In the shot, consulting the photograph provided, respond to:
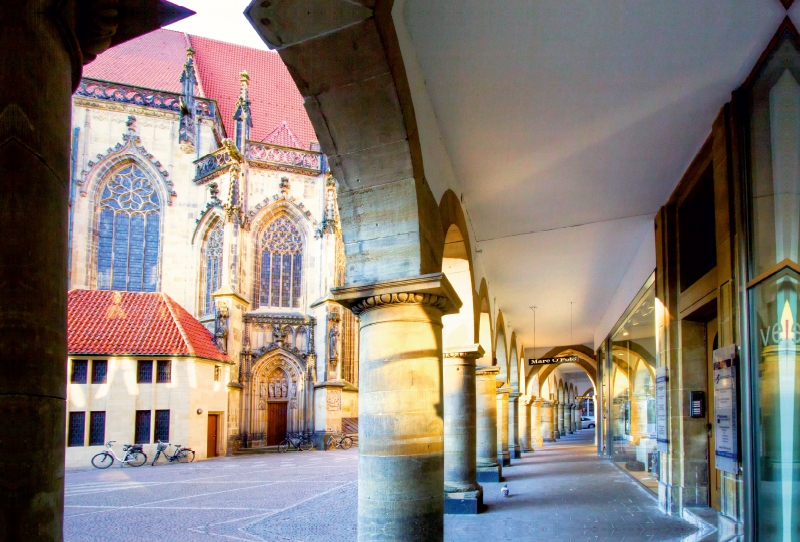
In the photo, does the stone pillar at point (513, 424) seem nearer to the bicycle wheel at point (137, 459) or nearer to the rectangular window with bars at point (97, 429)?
the bicycle wheel at point (137, 459)

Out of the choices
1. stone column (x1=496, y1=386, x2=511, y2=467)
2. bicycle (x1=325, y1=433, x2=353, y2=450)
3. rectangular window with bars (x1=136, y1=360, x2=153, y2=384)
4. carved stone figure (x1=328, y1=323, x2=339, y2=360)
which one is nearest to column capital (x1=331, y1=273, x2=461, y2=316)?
stone column (x1=496, y1=386, x2=511, y2=467)

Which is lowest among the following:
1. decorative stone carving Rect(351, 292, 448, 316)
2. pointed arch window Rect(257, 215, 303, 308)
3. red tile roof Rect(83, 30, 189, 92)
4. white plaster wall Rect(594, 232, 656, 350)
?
decorative stone carving Rect(351, 292, 448, 316)

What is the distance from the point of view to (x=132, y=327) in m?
25.3

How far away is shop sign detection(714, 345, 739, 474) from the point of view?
6.32 metres

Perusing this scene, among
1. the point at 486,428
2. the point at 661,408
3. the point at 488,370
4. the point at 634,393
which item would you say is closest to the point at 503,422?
the point at 634,393

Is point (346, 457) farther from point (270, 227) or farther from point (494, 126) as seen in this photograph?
point (494, 126)

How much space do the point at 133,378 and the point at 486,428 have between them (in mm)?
13860

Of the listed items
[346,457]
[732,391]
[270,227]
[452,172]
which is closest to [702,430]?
[732,391]

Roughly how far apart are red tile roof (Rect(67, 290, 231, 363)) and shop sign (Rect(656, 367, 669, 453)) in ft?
59.4

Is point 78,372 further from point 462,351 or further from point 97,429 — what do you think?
point 462,351

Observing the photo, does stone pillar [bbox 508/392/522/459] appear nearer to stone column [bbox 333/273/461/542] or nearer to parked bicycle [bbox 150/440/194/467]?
parked bicycle [bbox 150/440/194/467]

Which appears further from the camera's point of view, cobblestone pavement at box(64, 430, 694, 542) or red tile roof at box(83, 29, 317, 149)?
red tile roof at box(83, 29, 317, 149)

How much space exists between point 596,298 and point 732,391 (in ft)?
46.2

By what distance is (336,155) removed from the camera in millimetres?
5645
